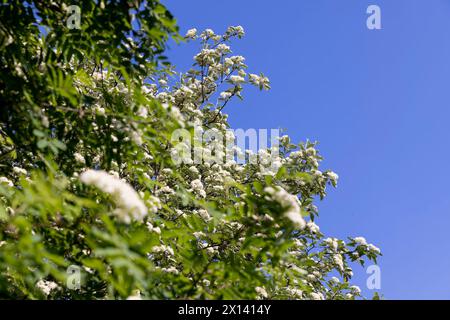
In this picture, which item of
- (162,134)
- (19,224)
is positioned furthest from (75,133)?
(19,224)

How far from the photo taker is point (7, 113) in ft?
13.0

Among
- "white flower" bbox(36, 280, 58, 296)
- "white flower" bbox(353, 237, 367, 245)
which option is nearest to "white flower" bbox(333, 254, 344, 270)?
"white flower" bbox(353, 237, 367, 245)

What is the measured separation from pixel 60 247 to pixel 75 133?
3.82 ft

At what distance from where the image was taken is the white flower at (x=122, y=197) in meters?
2.85

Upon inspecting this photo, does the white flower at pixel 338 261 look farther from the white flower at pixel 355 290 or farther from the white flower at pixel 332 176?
the white flower at pixel 332 176

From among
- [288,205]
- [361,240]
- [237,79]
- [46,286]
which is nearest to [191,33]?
[237,79]

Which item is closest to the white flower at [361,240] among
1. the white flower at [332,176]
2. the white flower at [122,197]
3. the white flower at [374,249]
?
the white flower at [374,249]

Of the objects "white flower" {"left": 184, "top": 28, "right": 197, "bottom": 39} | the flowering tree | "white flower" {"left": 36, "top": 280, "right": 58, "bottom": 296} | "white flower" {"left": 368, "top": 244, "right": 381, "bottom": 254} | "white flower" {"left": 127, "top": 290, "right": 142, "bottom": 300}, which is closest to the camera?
the flowering tree

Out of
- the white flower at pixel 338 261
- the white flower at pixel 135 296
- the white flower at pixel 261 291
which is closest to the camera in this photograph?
the white flower at pixel 135 296

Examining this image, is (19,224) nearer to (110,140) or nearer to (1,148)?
(110,140)

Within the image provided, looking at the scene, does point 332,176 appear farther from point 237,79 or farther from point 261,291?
point 261,291

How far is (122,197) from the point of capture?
9.48 feet

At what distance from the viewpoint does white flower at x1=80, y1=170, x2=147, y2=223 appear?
285 centimetres

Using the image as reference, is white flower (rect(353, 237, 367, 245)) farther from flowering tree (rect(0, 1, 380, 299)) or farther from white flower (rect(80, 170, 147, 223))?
white flower (rect(80, 170, 147, 223))
